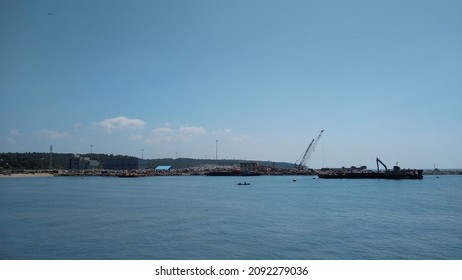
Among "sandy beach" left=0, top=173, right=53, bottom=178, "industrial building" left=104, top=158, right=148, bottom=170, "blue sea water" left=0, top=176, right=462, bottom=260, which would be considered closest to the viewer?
"blue sea water" left=0, top=176, right=462, bottom=260

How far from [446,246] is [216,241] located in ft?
43.8

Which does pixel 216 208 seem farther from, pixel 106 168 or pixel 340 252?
pixel 106 168

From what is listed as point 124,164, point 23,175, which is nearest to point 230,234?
point 23,175

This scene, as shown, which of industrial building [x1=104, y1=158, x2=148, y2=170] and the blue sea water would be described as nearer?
the blue sea water

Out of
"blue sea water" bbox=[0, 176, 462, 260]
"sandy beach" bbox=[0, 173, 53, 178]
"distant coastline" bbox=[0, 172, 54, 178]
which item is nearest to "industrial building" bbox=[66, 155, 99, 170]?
"distant coastline" bbox=[0, 172, 54, 178]

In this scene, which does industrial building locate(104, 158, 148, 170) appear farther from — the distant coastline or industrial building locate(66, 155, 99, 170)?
the distant coastline

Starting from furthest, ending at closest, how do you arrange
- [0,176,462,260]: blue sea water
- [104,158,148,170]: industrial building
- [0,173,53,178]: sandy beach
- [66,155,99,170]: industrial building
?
1. [66,155,99,170]: industrial building
2. [104,158,148,170]: industrial building
3. [0,173,53,178]: sandy beach
4. [0,176,462,260]: blue sea water

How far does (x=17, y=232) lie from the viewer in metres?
25.4

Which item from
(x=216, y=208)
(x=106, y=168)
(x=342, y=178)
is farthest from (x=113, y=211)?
(x=106, y=168)

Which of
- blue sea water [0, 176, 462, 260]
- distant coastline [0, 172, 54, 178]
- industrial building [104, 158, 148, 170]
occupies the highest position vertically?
industrial building [104, 158, 148, 170]

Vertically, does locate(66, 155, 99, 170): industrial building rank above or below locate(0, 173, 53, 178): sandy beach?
above

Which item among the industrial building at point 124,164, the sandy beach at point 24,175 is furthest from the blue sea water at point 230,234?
the industrial building at point 124,164

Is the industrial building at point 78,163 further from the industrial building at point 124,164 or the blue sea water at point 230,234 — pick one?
the blue sea water at point 230,234

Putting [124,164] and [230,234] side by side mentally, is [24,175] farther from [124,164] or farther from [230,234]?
[230,234]
